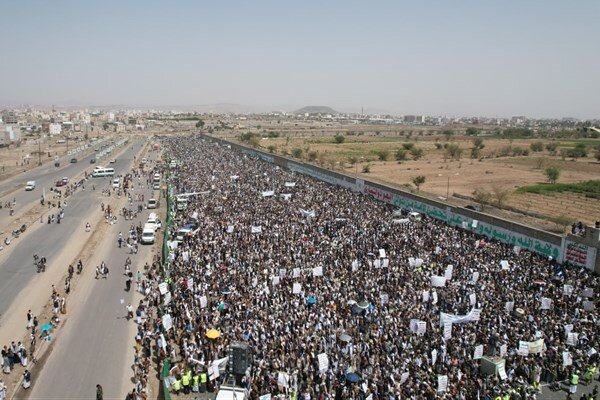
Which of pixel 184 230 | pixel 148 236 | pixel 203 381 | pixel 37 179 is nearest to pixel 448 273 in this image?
pixel 203 381

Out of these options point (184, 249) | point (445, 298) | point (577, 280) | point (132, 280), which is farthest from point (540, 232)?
point (132, 280)

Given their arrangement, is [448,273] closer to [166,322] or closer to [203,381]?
[203,381]

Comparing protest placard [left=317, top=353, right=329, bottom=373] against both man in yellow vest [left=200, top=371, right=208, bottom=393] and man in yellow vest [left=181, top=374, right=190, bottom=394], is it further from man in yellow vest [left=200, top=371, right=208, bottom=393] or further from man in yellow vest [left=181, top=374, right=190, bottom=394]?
man in yellow vest [left=181, top=374, right=190, bottom=394]

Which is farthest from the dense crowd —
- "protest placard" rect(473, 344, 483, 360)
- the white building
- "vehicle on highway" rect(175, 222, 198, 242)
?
the white building

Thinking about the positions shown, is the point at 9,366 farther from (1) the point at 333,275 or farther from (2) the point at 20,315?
(1) the point at 333,275

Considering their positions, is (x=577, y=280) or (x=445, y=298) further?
(x=577, y=280)

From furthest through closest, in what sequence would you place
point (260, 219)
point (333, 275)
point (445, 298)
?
point (260, 219) → point (333, 275) → point (445, 298)
